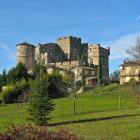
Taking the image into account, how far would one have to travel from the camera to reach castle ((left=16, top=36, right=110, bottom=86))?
470 feet

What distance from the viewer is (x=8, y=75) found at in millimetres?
97312

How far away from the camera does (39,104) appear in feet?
118

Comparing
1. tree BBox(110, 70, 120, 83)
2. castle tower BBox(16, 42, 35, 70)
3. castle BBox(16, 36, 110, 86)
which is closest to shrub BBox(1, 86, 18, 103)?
tree BBox(110, 70, 120, 83)

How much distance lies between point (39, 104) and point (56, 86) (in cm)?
4891

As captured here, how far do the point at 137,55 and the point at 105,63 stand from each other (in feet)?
212

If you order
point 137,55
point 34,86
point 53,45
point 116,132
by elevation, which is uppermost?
point 53,45

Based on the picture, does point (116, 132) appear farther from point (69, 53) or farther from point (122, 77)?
point (69, 53)

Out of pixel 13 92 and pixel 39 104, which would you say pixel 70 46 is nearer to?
pixel 13 92

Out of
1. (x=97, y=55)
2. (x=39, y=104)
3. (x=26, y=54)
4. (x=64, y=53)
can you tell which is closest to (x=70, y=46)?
(x=64, y=53)

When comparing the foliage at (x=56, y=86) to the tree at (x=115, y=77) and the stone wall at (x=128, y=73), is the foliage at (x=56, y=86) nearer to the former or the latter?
the stone wall at (x=128, y=73)

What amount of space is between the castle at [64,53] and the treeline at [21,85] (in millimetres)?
41359

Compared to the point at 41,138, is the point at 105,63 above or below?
above

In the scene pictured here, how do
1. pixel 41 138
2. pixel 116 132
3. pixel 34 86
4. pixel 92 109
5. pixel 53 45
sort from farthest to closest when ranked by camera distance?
pixel 53 45 → pixel 92 109 → pixel 34 86 → pixel 116 132 → pixel 41 138

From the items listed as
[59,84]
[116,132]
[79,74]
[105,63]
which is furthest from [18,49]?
[116,132]
